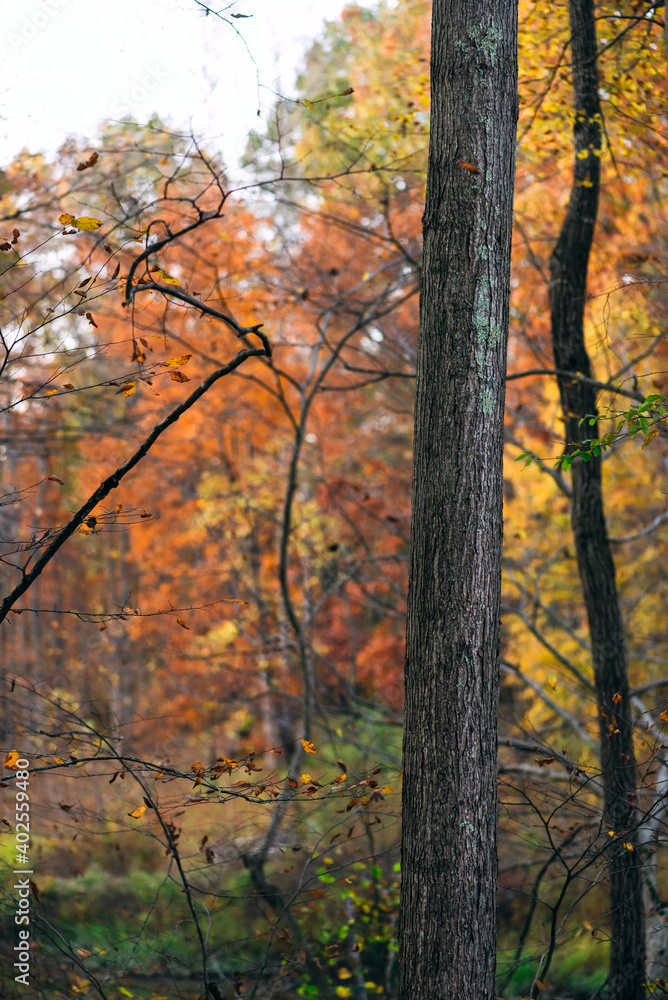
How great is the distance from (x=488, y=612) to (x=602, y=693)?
258 centimetres

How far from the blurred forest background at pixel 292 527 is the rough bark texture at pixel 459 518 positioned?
210 millimetres

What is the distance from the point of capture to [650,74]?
5188mm

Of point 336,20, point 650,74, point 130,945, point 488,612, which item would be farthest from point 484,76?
point 336,20

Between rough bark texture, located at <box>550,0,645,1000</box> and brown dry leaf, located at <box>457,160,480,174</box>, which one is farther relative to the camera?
rough bark texture, located at <box>550,0,645,1000</box>

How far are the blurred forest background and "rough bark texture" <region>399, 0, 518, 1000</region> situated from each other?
21cm

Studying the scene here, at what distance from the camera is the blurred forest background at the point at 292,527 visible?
3811 millimetres

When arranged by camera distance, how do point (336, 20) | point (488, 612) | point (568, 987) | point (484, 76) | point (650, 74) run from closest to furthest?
point (488, 612) < point (484, 76) < point (650, 74) < point (568, 987) < point (336, 20)

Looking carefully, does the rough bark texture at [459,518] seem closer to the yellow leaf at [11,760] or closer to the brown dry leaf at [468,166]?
the brown dry leaf at [468,166]

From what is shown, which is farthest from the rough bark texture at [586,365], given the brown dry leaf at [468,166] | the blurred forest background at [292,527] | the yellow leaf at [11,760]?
the yellow leaf at [11,760]

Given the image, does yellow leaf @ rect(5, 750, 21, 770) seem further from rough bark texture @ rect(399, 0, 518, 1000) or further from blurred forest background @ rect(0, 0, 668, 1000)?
rough bark texture @ rect(399, 0, 518, 1000)

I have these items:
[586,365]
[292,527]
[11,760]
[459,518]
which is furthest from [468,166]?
[292,527]

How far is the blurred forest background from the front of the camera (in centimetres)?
381

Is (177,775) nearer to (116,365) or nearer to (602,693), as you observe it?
(602,693)

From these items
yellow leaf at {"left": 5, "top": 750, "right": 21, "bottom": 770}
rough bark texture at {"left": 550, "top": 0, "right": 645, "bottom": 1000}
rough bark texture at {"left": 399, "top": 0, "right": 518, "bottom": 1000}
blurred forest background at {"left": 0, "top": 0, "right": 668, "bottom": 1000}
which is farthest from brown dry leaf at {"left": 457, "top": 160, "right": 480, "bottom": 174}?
yellow leaf at {"left": 5, "top": 750, "right": 21, "bottom": 770}
